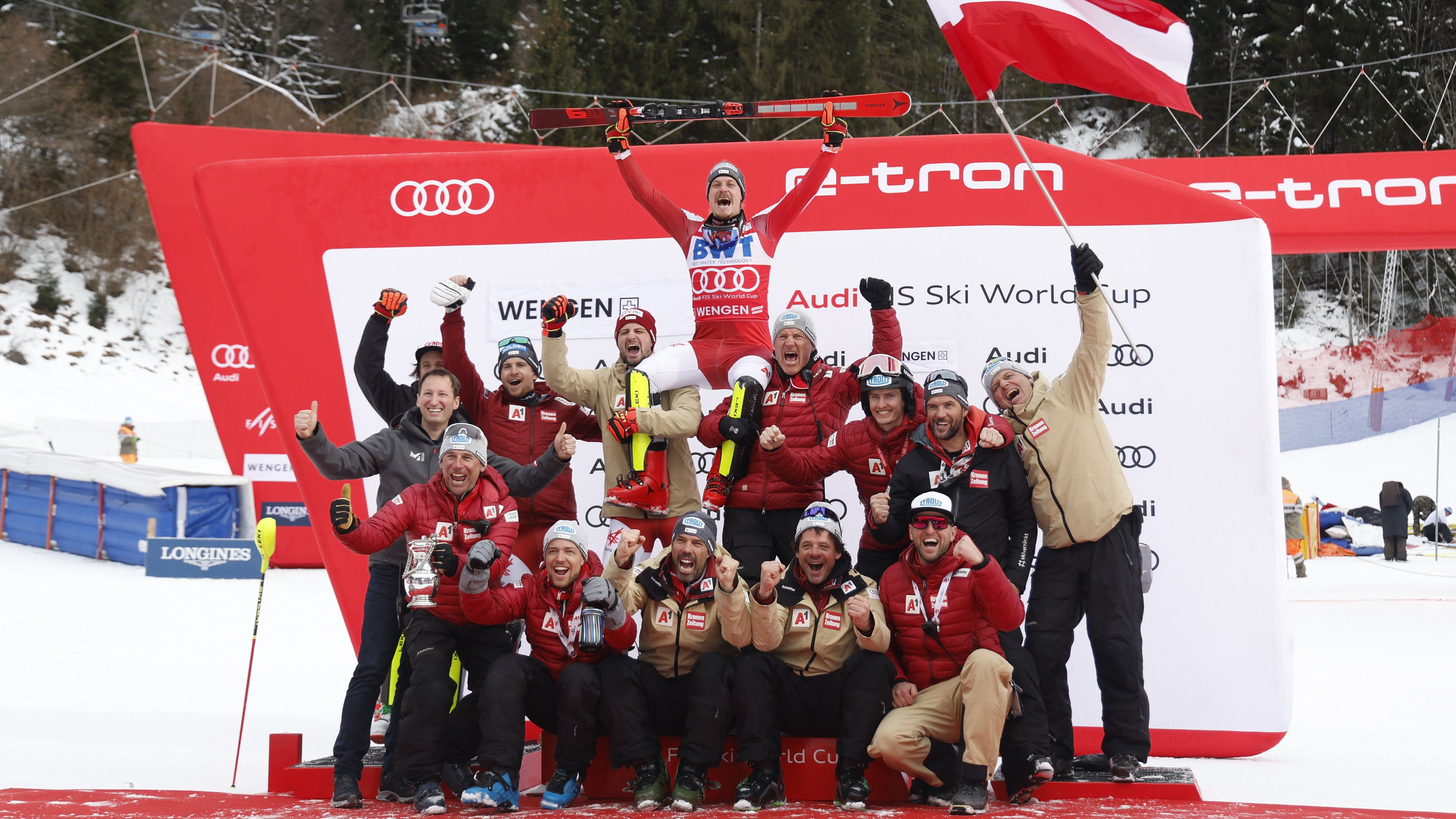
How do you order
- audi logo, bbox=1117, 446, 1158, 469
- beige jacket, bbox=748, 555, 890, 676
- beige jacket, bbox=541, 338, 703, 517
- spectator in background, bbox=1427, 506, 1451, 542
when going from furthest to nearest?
spectator in background, bbox=1427, 506, 1451, 542 < audi logo, bbox=1117, 446, 1158, 469 < beige jacket, bbox=541, 338, 703, 517 < beige jacket, bbox=748, 555, 890, 676

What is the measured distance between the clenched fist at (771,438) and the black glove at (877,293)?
78 cm

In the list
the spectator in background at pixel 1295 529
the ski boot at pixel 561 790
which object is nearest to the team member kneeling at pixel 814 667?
the ski boot at pixel 561 790

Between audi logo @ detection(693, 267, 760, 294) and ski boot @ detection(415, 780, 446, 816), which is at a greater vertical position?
audi logo @ detection(693, 267, 760, 294)

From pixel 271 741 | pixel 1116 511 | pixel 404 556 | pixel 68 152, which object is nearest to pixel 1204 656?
pixel 1116 511

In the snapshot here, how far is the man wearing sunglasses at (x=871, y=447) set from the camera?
4.73 metres

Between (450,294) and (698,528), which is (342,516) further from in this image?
(450,294)

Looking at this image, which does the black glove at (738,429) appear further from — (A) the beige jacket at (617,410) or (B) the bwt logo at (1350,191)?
(B) the bwt logo at (1350,191)

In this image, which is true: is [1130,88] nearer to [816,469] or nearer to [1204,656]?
[816,469]

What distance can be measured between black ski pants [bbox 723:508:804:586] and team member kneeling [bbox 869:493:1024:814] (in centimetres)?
70

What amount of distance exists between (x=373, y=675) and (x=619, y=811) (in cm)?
108

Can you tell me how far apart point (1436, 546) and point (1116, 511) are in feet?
43.5

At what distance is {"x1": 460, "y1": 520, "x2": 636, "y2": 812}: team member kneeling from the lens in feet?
13.8

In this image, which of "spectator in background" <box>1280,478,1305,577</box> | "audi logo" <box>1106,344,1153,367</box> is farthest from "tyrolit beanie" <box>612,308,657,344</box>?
"spectator in background" <box>1280,478,1305,577</box>

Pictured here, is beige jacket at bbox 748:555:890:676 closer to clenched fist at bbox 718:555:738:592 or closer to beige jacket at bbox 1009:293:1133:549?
clenched fist at bbox 718:555:738:592
